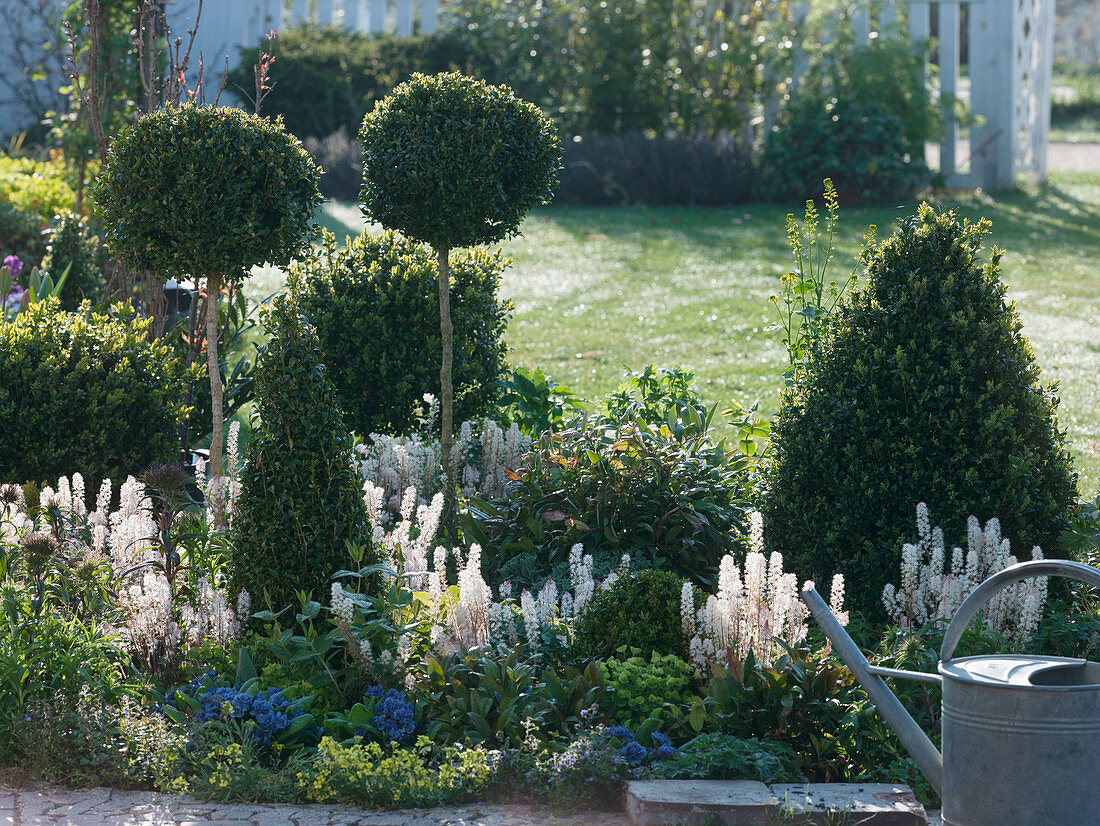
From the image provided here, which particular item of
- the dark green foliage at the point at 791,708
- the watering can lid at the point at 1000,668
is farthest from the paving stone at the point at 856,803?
the watering can lid at the point at 1000,668

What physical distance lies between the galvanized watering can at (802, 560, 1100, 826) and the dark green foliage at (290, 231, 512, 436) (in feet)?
10.8

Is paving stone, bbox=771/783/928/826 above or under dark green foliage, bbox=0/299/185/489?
under

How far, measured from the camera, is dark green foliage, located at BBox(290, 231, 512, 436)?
536 centimetres

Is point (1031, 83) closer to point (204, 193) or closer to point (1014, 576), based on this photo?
point (204, 193)

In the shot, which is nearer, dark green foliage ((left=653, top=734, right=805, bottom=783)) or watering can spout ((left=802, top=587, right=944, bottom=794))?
watering can spout ((left=802, top=587, right=944, bottom=794))

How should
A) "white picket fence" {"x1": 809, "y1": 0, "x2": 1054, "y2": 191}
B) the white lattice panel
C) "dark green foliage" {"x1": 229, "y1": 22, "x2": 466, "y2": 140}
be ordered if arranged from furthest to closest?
1. "dark green foliage" {"x1": 229, "y1": 22, "x2": 466, "y2": 140}
2. the white lattice panel
3. "white picket fence" {"x1": 809, "y1": 0, "x2": 1054, "y2": 191}

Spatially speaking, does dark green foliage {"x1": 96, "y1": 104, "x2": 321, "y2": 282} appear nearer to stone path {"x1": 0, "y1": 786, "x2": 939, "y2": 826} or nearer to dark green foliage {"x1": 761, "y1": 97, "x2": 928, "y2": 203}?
stone path {"x1": 0, "y1": 786, "x2": 939, "y2": 826}

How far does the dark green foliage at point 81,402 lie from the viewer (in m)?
4.73

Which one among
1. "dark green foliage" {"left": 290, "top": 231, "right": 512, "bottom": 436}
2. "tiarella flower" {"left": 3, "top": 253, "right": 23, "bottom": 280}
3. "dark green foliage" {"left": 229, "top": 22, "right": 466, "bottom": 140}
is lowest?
"dark green foliage" {"left": 290, "top": 231, "right": 512, "bottom": 436}

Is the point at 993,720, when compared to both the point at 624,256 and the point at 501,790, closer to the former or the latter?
the point at 501,790

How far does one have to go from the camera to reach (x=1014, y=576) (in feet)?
8.08

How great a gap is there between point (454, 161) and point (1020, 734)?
2895 mm

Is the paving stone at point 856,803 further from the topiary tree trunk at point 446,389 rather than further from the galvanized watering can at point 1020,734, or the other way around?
the topiary tree trunk at point 446,389

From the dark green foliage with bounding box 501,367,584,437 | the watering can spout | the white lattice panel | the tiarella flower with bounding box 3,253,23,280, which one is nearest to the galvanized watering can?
the watering can spout
